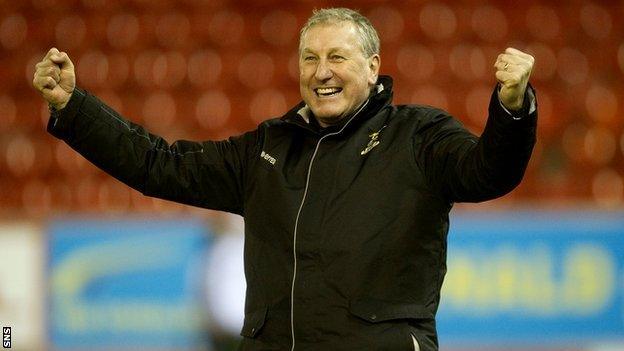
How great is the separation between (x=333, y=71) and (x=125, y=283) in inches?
82.9

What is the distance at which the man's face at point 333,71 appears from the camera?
6.17 ft

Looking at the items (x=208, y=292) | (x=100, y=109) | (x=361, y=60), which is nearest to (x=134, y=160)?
(x=100, y=109)

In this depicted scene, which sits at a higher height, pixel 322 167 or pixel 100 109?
pixel 100 109

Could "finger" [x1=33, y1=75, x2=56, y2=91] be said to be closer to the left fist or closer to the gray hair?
the gray hair

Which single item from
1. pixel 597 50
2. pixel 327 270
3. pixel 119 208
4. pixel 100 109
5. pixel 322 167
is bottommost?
pixel 327 270

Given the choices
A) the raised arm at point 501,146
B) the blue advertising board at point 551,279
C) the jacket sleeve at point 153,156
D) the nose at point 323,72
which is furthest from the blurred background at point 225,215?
the raised arm at point 501,146

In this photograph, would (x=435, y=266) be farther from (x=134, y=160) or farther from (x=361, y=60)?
(x=134, y=160)

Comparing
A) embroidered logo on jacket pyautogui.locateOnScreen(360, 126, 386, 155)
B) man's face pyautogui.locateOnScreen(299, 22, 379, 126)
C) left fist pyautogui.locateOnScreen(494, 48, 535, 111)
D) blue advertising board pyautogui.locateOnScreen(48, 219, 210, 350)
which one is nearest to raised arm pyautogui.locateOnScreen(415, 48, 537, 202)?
left fist pyautogui.locateOnScreen(494, 48, 535, 111)

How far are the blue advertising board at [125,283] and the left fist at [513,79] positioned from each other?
223cm

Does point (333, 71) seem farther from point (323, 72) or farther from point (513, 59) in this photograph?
point (513, 59)

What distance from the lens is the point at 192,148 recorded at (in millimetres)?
1998

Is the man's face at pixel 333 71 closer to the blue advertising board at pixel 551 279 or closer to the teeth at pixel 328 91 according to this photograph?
the teeth at pixel 328 91

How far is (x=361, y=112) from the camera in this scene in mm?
1835

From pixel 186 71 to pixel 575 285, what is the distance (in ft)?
7.43
